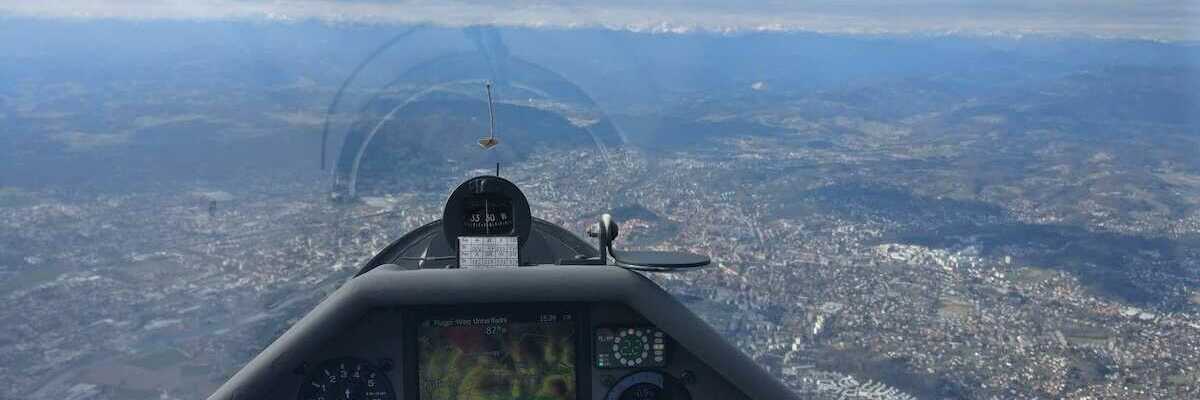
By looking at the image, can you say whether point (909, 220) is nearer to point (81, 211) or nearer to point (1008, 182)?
point (1008, 182)

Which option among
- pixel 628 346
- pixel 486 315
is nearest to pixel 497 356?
pixel 486 315

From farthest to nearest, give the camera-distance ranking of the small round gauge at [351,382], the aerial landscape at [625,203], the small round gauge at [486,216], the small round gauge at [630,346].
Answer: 1. the aerial landscape at [625,203]
2. the small round gauge at [486,216]
3. the small round gauge at [630,346]
4. the small round gauge at [351,382]

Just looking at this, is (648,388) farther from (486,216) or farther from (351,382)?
(351,382)

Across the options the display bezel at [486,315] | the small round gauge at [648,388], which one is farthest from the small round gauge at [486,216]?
the small round gauge at [648,388]

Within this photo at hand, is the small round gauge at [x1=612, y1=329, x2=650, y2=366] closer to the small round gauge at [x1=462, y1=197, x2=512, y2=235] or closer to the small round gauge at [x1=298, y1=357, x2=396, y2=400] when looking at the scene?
the small round gauge at [x1=462, y1=197, x2=512, y2=235]

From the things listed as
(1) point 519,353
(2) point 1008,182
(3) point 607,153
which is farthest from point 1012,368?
(2) point 1008,182

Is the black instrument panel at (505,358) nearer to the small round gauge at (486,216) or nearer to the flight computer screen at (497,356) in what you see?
the flight computer screen at (497,356)
